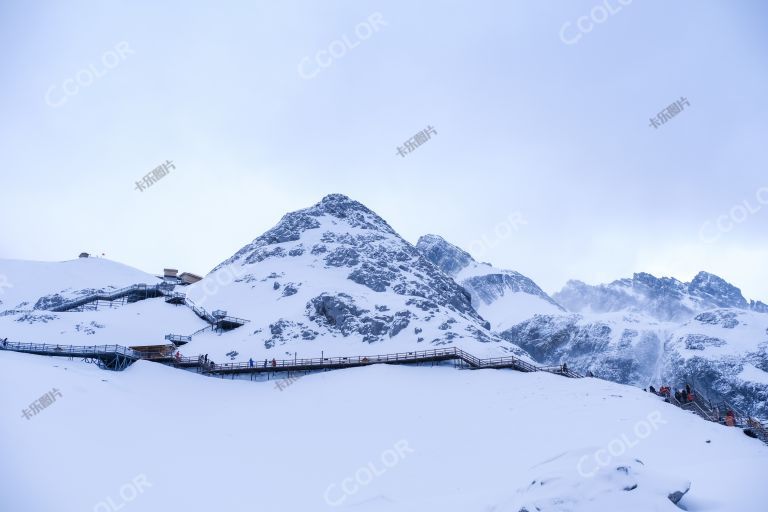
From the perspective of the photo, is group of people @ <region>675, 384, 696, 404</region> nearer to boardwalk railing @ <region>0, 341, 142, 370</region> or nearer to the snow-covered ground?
the snow-covered ground

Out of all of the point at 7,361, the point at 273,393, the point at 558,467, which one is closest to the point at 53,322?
the point at 7,361

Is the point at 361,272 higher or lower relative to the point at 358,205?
lower

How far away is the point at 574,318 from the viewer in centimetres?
16800

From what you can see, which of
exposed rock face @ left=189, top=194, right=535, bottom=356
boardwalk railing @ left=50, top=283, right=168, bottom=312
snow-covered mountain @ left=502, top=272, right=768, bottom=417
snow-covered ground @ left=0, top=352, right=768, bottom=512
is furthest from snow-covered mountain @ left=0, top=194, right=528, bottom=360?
snow-covered mountain @ left=502, top=272, right=768, bottom=417

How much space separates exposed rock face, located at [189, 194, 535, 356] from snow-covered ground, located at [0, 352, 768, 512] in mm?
15427

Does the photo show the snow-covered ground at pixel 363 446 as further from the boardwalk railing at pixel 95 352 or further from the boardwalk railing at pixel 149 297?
the boardwalk railing at pixel 149 297

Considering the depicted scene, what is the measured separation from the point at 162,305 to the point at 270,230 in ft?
91.6

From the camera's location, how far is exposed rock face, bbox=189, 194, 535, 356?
2482 inches

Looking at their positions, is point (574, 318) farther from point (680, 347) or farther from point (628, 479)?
point (628, 479)

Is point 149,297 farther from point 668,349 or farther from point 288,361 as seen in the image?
point 668,349

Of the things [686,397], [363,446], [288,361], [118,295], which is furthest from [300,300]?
[686,397]

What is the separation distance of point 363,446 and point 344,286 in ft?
138

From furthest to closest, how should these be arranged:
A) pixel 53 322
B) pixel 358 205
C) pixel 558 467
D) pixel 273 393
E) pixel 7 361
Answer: pixel 358 205 < pixel 53 322 < pixel 273 393 < pixel 7 361 < pixel 558 467

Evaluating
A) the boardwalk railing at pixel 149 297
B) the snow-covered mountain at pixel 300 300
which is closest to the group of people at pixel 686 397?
the snow-covered mountain at pixel 300 300
